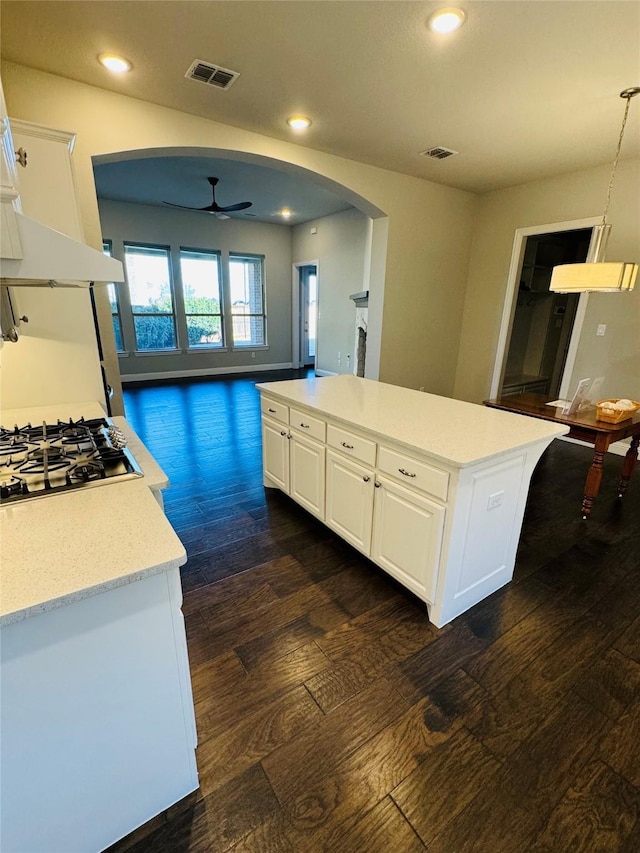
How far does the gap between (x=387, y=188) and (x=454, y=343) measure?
7.02ft

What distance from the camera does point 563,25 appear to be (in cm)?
195

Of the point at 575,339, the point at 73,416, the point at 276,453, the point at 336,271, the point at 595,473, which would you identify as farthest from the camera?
the point at 336,271

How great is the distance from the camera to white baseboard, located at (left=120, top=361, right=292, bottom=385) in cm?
715

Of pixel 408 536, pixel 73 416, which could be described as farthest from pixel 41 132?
pixel 408 536

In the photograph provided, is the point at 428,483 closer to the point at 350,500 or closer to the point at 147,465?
the point at 350,500

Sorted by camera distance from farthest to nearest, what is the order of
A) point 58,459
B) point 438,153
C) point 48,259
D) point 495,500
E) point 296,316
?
point 296,316 → point 438,153 → point 495,500 → point 58,459 → point 48,259

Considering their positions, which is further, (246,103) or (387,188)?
(387,188)

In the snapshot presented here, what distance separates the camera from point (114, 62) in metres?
2.30

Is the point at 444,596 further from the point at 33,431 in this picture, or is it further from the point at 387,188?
the point at 387,188

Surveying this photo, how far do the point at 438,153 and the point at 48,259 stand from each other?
3.75 metres

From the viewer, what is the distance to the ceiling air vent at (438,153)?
3.49 m

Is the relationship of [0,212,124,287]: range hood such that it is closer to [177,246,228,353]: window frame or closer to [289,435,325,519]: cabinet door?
[289,435,325,519]: cabinet door

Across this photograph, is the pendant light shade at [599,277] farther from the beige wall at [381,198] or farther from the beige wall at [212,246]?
the beige wall at [212,246]

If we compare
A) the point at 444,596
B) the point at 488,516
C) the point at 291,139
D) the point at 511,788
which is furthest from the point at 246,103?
the point at 511,788
